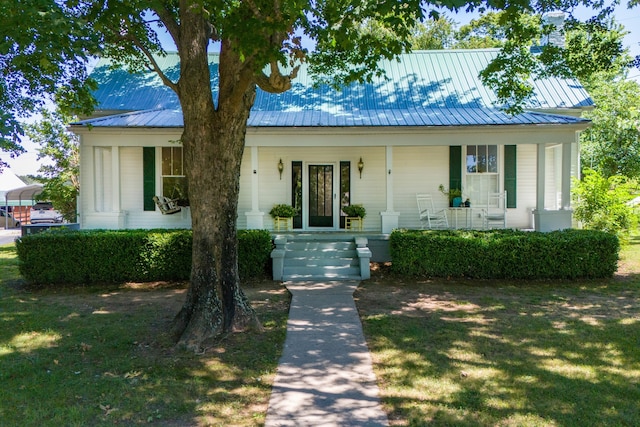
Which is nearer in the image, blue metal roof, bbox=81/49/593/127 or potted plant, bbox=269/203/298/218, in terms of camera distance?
blue metal roof, bbox=81/49/593/127

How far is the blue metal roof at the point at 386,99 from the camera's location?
12.2 metres

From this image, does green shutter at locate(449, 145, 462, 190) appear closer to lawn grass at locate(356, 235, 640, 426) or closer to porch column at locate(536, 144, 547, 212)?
porch column at locate(536, 144, 547, 212)

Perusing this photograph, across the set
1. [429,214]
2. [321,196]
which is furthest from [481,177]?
[321,196]

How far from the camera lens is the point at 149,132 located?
1191 centimetres

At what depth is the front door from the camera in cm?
1374

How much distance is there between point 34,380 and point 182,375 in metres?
1.47

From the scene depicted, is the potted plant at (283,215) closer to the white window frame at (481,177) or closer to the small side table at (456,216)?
the small side table at (456,216)

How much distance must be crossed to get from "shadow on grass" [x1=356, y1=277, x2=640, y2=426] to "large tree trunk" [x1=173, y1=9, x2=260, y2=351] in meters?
2.16

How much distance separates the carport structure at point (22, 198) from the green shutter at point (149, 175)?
68.5ft

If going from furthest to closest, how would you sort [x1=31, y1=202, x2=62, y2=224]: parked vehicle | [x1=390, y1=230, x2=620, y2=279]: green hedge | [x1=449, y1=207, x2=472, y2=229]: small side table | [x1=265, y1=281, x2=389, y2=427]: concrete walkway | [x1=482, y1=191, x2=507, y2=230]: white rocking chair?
[x1=31, y1=202, x2=62, y2=224]: parked vehicle, [x1=449, y1=207, x2=472, y2=229]: small side table, [x1=482, y1=191, x2=507, y2=230]: white rocking chair, [x1=390, y1=230, x2=620, y2=279]: green hedge, [x1=265, y1=281, x2=389, y2=427]: concrete walkway

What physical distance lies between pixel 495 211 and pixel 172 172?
939 centimetres

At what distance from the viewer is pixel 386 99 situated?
14211 mm

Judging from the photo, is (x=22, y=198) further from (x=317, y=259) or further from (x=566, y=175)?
(x=566, y=175)

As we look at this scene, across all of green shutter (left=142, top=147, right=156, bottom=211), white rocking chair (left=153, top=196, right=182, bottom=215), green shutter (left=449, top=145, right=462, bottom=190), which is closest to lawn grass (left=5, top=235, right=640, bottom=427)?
white rocking chair (left=153, top=196, right=182, bottom=215)
